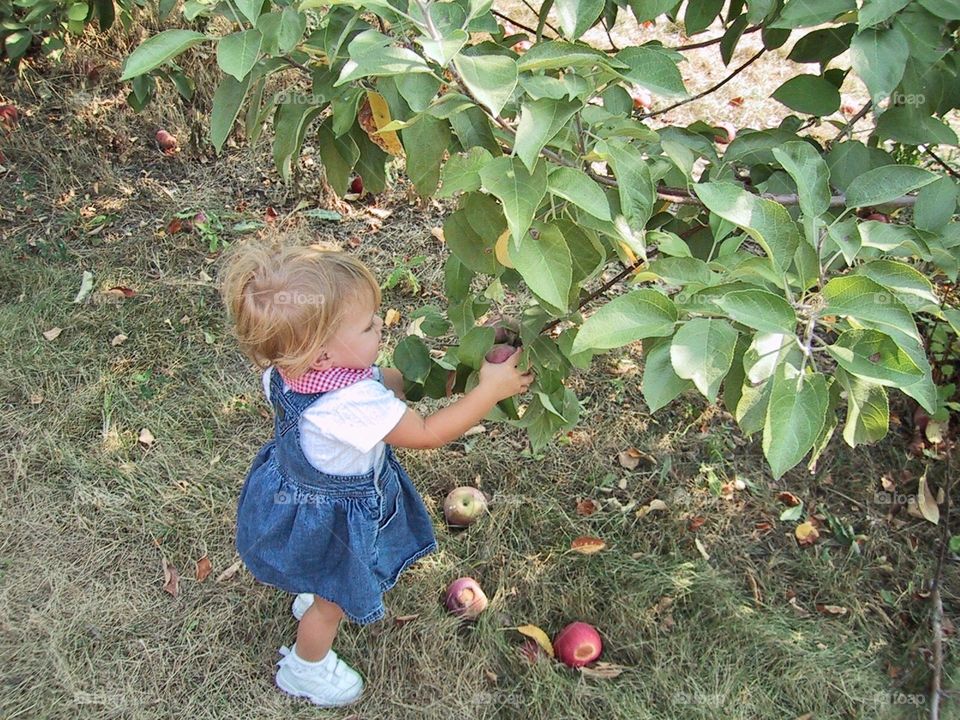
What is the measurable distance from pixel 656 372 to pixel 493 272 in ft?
1.31

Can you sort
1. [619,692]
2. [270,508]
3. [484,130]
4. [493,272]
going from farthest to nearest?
[619,692], [270,508], [493,272], [484,130]

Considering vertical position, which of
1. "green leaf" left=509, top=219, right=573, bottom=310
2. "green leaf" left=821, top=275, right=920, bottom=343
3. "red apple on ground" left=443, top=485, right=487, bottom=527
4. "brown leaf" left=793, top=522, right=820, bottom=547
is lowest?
"brown leaf" left=793, top=522, right=820, bottom=547

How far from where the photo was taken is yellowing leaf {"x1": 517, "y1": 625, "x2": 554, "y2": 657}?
2.18 m

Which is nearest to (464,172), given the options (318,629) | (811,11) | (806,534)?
(811,11)

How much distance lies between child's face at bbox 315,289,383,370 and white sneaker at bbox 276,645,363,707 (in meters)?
0.81

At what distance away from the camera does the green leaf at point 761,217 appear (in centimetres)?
114

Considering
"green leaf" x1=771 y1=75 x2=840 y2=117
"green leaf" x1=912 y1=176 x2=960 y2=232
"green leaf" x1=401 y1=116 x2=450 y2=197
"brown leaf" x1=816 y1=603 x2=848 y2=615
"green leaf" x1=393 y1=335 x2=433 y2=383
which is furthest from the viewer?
"brown leaf" x1=816 y1=603 x2=848 y2=615

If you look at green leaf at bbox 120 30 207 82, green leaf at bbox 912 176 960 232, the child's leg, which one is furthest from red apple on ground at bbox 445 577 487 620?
green leaf at bbox 120 30 207 82

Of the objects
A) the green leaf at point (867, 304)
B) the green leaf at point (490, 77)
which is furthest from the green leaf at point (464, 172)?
the green leaf at point (867, 304)

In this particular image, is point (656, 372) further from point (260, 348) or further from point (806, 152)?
point (260, 348)

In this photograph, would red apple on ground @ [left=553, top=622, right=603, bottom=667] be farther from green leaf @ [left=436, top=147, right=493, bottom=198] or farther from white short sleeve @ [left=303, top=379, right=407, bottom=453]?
green leaf @ [left=436, top=147, right=493, bottom=198]

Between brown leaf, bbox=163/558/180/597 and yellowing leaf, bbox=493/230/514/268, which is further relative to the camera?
brown leaf, bbox=163/558/180/597

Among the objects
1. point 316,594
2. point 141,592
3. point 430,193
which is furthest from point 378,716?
point 430,193

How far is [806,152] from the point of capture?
1.25 meters
